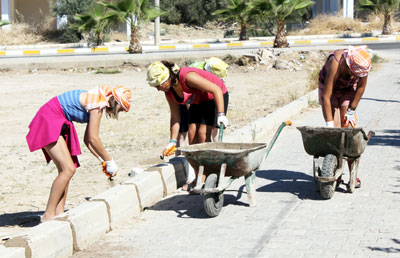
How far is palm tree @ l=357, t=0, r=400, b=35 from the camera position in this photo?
37.4 metres

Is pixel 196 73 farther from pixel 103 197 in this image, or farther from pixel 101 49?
pixel 101 49

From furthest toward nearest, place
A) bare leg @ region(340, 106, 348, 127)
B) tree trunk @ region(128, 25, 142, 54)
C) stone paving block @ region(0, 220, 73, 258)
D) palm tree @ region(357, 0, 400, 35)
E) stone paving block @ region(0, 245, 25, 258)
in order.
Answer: palm tree @ region(357, 0, 400, 35)
tree trunk @ region(128, 25, 142, 54)
bare leg @ region(340, 106, 348, 127)
stone paving block @ region(0, 220, 73, 258)
stone paving block @ region(0, 245, 25, 258)

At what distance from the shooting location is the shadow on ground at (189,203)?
6.82 meters

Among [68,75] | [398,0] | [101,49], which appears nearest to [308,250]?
[68,75]

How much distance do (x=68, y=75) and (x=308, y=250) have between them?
17.8 metres

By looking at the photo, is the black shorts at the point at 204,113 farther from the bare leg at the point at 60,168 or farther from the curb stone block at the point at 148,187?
the bare leg at the point at 60,168

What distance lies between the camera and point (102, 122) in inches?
523

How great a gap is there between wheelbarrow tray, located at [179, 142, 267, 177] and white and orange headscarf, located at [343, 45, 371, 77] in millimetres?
1229

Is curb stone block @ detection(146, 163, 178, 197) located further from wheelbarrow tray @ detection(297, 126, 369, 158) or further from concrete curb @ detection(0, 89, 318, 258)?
wheelbarrow tray @ detection(297, 126, 369, 158)

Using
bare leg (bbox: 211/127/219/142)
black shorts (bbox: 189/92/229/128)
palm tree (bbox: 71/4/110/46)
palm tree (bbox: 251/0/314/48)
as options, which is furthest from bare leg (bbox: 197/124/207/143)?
palm tree (bbox: 71/4/110/46)

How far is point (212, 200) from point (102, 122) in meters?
7.10

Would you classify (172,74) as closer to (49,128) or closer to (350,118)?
(49,128)

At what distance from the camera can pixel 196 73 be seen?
729cm

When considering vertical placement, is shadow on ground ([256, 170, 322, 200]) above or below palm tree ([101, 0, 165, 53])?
below
